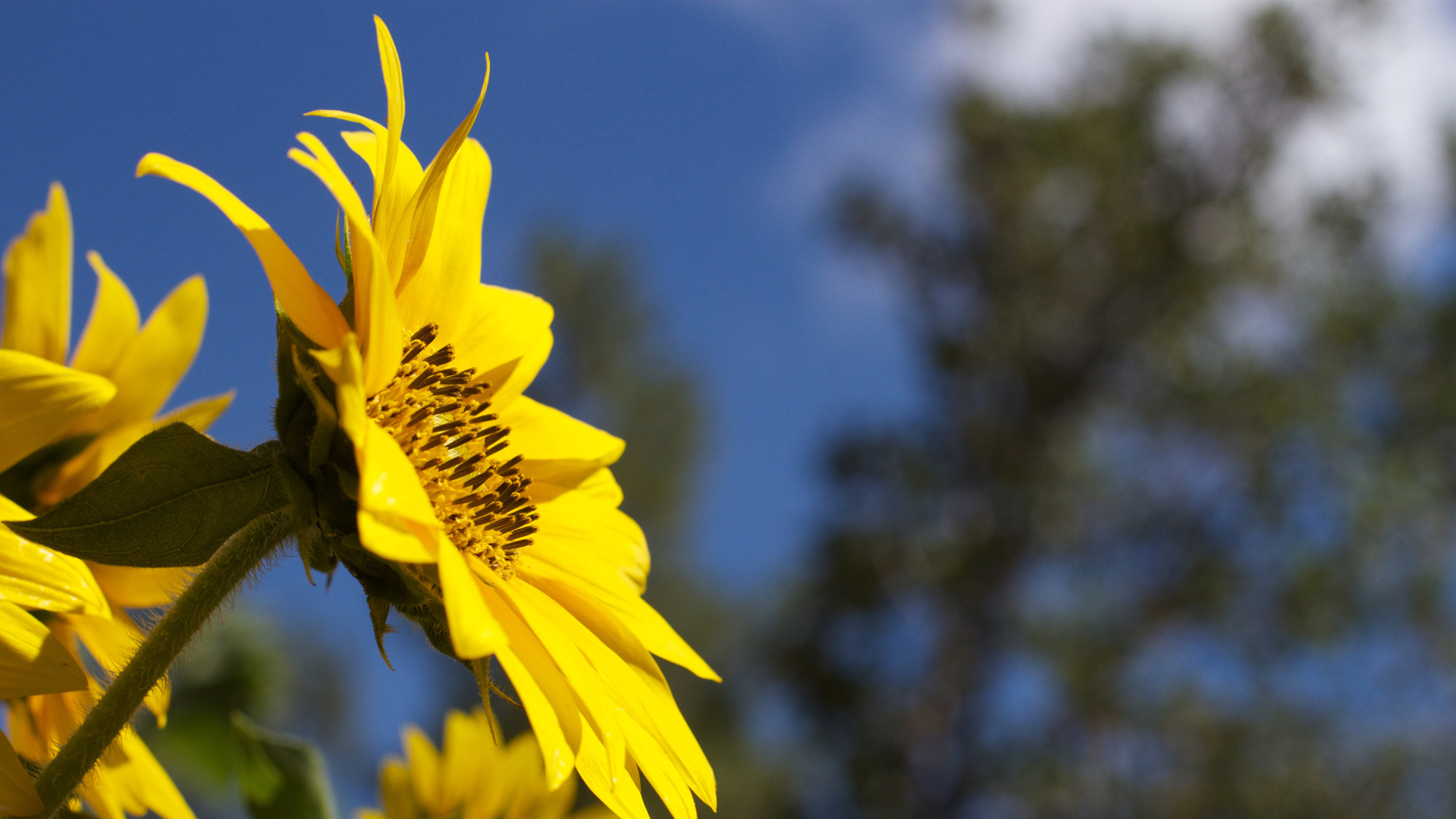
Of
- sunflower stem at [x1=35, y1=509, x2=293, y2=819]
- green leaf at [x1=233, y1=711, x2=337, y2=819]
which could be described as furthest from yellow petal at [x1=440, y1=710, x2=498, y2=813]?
sunflower stem at [x1=35, y1=509, x2=293, y2=819]

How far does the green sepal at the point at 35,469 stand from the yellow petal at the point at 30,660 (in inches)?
8.9

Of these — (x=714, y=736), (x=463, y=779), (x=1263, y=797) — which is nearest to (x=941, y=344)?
(x=1263, y=797)

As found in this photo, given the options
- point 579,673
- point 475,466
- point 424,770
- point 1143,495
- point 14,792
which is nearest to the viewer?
point 14,792

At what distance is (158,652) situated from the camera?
0.40 meters

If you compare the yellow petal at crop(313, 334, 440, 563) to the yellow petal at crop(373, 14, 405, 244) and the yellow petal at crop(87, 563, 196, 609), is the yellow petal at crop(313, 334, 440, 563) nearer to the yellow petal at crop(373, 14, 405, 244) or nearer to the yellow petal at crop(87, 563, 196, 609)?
the yellow petal at crop(373, 14, 405, 244)

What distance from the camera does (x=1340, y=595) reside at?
8.55 m

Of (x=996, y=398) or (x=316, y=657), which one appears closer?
(x=996, y=398)

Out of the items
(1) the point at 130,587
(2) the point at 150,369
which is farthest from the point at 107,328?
(1) the point at 130,587

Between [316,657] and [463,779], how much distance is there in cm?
1264

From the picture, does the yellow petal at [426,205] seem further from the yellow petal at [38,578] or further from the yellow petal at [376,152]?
the yellow petal at [38,578]

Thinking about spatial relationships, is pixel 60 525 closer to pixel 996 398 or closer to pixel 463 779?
pixel 463 779

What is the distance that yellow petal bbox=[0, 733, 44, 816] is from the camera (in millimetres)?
365

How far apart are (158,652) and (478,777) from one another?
18.0 inches

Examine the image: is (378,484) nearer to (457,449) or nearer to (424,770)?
(457,449)
